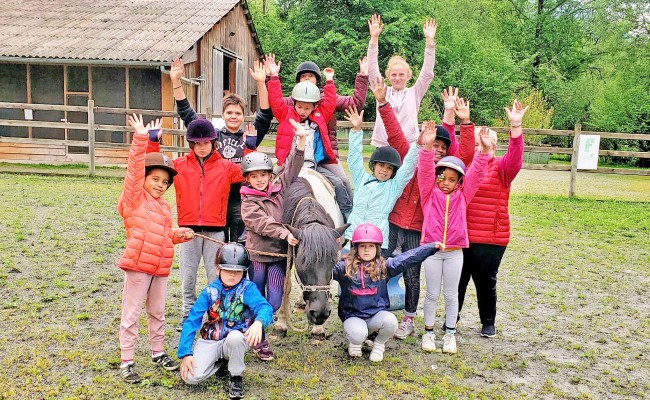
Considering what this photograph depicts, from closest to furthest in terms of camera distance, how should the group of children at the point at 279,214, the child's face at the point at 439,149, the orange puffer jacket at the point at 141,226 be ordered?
the orange puffer jacket at the point at 141,226 → the group of children at the point at 279,214 → the child's face at the point at 439,149

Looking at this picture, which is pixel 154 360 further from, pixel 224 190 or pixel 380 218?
pixel 380 218

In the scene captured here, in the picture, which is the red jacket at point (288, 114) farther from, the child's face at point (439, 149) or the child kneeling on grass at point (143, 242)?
the child kneeling on grass at point (143, 242)

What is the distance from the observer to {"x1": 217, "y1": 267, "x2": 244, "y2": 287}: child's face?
3695mm

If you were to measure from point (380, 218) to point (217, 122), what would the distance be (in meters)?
8.66

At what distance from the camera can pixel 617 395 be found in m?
3.77

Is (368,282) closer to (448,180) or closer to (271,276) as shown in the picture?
(271,276)

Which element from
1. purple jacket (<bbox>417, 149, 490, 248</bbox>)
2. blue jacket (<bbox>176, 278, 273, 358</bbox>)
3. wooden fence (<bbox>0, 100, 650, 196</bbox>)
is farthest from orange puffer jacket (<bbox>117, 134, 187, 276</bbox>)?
wooden fence (<bbox>0, 100, 650, 196</bbox>)

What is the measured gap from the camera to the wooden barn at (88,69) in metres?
14.9

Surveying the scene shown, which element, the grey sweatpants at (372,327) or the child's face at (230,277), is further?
the grey sweatpants at (372,327)

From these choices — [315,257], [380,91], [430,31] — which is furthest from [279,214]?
[430,31]

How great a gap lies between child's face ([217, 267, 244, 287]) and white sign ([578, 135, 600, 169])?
39.9 feet

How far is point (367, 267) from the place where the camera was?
418cm

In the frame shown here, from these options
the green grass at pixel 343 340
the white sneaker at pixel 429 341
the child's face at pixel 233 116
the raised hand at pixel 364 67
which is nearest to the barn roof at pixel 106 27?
the green grass at pixel 343 340

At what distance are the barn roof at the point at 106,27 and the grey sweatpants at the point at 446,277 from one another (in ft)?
39.0
